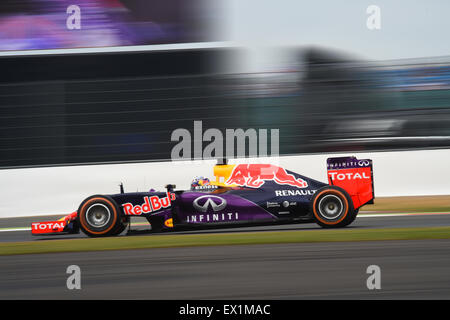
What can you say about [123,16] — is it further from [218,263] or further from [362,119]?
[218,263]

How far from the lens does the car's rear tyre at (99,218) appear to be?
7.52m

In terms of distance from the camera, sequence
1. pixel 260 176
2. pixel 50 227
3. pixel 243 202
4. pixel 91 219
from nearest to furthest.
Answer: pixel 243 202 → pixel 260 176 → pixel 91 219 → pixel 50 227

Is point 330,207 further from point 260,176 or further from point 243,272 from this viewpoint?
point 243,272

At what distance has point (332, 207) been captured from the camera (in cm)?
738

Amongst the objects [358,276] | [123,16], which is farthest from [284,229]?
[123,16]

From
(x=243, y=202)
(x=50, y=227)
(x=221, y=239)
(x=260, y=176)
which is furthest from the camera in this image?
(x=50, y=227)

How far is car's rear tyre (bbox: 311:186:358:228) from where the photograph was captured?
731 cm

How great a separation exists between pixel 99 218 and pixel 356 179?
124 inches

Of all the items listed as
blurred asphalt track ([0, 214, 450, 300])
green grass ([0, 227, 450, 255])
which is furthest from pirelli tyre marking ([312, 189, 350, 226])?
blurred asphalt track ([0, 214, 450, 300])

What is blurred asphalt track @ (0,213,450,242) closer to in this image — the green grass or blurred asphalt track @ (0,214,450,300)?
the green grass

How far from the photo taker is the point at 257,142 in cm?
1087

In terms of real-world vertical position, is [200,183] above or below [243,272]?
above

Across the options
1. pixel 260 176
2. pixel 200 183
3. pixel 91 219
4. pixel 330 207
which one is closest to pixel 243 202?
pixel 260 176

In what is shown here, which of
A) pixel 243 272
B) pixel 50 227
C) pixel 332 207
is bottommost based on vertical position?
pixel 243 272
